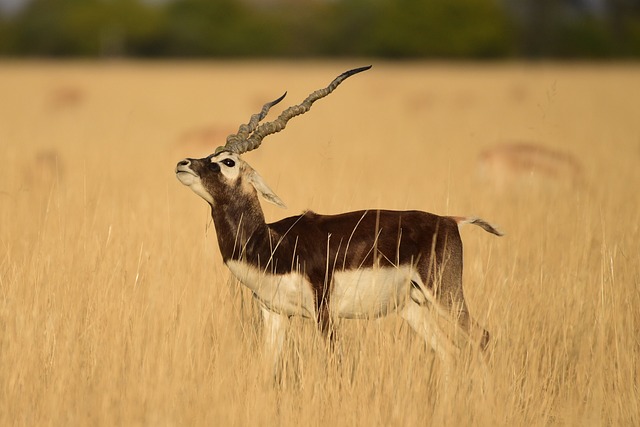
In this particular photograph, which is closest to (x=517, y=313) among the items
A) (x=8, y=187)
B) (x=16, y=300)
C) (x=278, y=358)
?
(x=278, y=358)

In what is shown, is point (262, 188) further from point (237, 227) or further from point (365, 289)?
point (365, 289)

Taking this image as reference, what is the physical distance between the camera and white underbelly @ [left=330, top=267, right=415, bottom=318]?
168 inches

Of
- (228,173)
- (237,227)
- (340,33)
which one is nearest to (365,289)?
(237,227)

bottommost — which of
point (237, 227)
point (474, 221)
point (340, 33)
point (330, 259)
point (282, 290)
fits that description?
point (282, 290)

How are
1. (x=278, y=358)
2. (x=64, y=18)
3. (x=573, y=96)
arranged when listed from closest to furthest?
(x=278, y=358), (x=573, y=96), (x=64, y=18)

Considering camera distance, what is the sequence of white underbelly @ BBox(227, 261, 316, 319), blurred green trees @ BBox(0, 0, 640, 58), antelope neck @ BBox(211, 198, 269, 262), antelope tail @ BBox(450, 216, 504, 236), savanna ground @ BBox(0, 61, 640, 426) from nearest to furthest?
savanna ground @ BBox(0, 61, 640, 426), white underbelly @ BBox(227, 261, 316, 319), antelope neck @ BBox(211, 198, 269, 262), antelope tail @ BBox(450, 216, 504, 236), blurred green trees @ BBox(0, 0, 640, 58)

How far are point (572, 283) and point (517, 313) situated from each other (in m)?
0.85

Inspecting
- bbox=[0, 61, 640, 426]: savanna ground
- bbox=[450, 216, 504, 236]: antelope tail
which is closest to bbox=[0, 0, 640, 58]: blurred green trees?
bbox=[0, 61, 640, 426]: savanna ground

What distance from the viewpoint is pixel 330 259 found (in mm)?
4277

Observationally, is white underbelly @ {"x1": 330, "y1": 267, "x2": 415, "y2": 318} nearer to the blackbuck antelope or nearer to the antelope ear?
the blackbuck antelope

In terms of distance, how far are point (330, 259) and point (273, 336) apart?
1.47ft

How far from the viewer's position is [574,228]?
6.75 meters

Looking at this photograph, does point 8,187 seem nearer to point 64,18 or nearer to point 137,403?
point 137,403

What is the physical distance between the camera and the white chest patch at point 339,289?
4.21 metres
